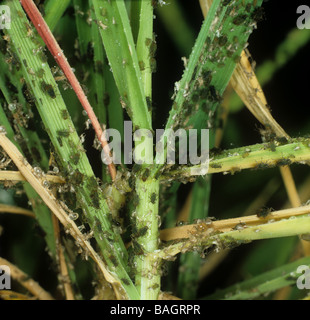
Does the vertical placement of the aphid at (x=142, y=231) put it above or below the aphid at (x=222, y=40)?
below

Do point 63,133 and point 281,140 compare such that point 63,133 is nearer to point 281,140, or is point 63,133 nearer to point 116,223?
point 116,223

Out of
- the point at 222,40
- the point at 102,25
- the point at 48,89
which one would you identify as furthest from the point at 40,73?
the point at 222,40

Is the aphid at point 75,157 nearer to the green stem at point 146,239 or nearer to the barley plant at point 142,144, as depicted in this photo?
the barley plant at point 142,144

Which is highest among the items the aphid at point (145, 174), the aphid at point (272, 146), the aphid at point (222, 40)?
the aphid at point (222, 40)

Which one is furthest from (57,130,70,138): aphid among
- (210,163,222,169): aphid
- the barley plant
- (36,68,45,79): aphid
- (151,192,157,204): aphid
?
(210,163,222,169): aphid

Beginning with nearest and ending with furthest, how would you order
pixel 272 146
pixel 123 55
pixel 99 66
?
pixel 123 55 < pixel 272 146 < pixel 99 66

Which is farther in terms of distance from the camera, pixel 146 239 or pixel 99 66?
pixel 99 66

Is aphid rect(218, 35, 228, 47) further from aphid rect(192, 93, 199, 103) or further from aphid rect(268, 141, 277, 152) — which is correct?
aphid rect(268, 141, 277, 152)

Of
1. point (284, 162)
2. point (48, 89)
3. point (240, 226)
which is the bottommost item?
point (240, 226)

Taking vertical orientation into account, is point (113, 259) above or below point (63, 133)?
below

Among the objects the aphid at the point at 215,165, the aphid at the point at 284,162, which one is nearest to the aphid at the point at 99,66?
the aphid at the point at 215,165
